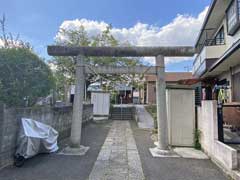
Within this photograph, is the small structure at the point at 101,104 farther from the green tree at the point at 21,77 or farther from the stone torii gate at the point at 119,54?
the green tree at the point at 21,77

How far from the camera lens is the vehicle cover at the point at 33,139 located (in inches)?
194

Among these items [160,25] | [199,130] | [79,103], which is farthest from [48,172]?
[160,25]

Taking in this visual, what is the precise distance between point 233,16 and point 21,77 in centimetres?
896

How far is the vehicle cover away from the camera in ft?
16.2

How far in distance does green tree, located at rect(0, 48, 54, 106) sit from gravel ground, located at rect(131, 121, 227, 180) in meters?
3.75

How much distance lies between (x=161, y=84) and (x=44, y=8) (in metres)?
6.34

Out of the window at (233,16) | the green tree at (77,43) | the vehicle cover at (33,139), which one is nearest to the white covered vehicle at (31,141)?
the vehicle cover at (33,139)

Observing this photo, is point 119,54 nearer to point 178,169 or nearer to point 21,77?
point 21,77

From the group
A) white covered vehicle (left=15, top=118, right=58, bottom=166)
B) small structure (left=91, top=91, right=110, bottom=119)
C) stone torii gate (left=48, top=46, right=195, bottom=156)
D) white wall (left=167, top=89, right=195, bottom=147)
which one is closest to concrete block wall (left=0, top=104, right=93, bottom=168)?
white covered vehicle (left=15, top=118, right=58, bottom=166)

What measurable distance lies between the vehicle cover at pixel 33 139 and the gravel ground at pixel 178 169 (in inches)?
107

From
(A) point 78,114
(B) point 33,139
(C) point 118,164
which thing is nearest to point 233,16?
(A) point 78,114

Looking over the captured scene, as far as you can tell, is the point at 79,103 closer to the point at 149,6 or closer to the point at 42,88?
the point at 42,88

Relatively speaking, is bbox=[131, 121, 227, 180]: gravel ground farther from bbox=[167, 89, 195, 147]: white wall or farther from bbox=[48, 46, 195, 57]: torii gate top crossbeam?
bbox=[48, 46, 195, 57]: torii gate top crossbeam

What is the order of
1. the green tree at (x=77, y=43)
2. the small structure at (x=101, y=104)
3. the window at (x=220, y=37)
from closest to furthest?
1. the window at (x=220, y=37)
2. the small structure at (x=101, y=104)
3. the green tree at (x=77, y=43)
